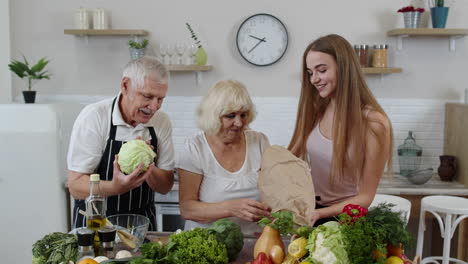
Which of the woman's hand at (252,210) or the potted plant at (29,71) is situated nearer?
the woman's hand at (252,210)

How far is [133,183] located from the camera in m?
2.20

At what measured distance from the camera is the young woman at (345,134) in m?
2.28

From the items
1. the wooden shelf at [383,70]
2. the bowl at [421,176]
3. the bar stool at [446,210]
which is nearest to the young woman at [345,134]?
the bar stool at [446,210]

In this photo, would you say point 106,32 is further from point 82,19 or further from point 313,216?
point 313,216

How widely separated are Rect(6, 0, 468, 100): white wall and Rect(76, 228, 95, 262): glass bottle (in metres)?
2.95

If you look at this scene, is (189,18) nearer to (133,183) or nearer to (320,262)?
(133,183)

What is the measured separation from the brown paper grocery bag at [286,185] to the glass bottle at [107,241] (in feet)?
2.26

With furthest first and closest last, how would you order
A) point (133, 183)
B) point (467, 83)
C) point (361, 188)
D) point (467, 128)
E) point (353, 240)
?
1. point (467, 83)
2. point (467, 128)
3. point (361, 188)
4. point (133, 183)
5. point (353, 240)

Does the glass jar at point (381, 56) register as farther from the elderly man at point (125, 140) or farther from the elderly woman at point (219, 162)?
the elderly man at point (125, 140)

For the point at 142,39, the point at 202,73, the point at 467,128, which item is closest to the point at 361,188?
the point at 467,128

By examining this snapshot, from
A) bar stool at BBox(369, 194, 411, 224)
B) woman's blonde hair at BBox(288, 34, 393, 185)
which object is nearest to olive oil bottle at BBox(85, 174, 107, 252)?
woman's blonde hair at BBox(288, 34, 393, 185)

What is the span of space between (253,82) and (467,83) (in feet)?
6.60

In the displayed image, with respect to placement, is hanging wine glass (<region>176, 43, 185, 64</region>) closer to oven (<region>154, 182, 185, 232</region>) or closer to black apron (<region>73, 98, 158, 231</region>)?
oven (<region>154, 182, 185, 232</region>)

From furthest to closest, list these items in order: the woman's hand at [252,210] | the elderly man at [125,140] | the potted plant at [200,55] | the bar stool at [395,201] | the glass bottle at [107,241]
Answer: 1. the potted plant at [200,55]
2. the bar stool at [395,201]
3. the elderly man at [125,140]
4. the woman's hand at [252,210]
5. the glass bottle at [107,241]
